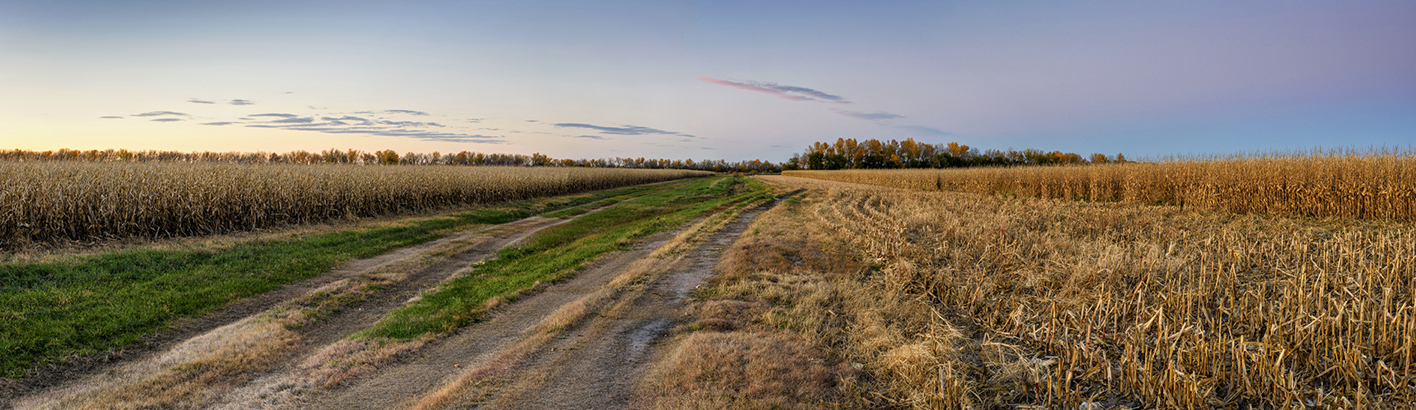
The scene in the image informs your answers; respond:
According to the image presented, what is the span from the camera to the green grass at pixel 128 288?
5.41 metres

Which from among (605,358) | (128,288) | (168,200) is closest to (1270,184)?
(605,358)

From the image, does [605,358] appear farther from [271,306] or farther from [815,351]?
[271,306]

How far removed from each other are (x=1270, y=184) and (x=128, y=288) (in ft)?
81.3

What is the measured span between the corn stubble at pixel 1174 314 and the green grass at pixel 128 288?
7788 millimetres

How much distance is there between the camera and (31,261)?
8.53 meters

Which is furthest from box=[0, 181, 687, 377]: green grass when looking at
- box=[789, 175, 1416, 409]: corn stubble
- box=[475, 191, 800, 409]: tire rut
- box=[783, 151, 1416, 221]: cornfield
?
box=[783, 151, 1416, 221]: cornfield

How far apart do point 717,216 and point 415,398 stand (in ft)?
42.5

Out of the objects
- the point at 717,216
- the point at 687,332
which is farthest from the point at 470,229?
the point at 687,332

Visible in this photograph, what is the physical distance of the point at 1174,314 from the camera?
4832 mm

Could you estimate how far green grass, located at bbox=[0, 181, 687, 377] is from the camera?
5.41 m

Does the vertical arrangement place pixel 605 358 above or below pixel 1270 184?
below

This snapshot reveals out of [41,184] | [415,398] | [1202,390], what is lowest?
[415,398]

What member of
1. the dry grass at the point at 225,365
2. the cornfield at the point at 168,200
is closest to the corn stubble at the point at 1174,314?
the dry grass at the point at 225,365

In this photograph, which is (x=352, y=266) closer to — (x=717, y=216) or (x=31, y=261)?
(x=31, y=261)
